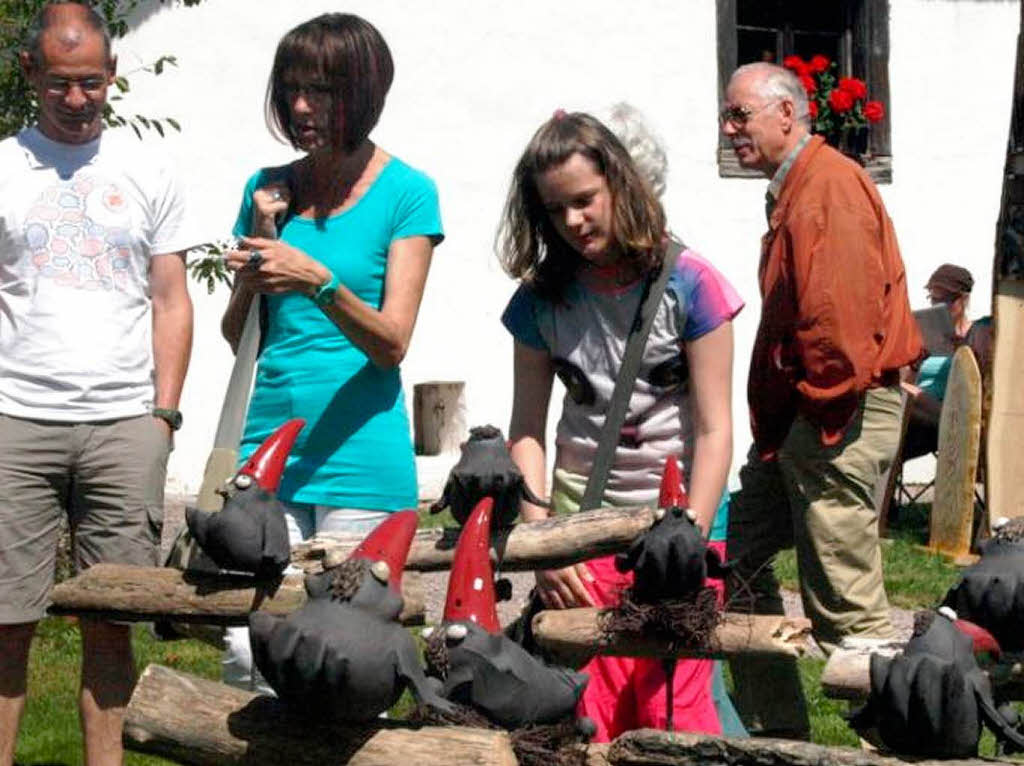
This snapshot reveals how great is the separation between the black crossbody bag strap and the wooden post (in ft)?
23.9

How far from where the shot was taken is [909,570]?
898cm

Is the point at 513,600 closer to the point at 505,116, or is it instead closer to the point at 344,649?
the point at 505,116

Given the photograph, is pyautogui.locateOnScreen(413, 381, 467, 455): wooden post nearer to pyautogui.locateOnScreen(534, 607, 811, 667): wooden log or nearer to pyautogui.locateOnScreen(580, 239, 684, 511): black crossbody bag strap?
pyautogui.locateOnScreen(580, 239, 684, 511): black crossbody bag strap

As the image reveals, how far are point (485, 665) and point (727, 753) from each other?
413 millimetres

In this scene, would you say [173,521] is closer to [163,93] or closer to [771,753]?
[163,93]

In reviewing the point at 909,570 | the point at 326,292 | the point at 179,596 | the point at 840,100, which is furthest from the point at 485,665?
the point at 840,100

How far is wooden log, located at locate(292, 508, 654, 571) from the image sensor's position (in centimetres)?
344

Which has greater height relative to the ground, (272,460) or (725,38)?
(725,38)

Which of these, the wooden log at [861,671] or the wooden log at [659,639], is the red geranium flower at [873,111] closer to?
the wooden log at [659,639]

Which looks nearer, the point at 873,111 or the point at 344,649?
the point at 344,649

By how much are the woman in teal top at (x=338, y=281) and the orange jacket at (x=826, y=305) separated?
1.26 meters

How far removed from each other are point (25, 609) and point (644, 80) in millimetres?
7729

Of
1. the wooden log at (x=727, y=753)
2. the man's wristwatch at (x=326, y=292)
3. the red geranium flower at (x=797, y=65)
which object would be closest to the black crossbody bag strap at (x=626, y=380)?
the man's wristwatch at (x=326, y=292)

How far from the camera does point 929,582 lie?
8617 mm
